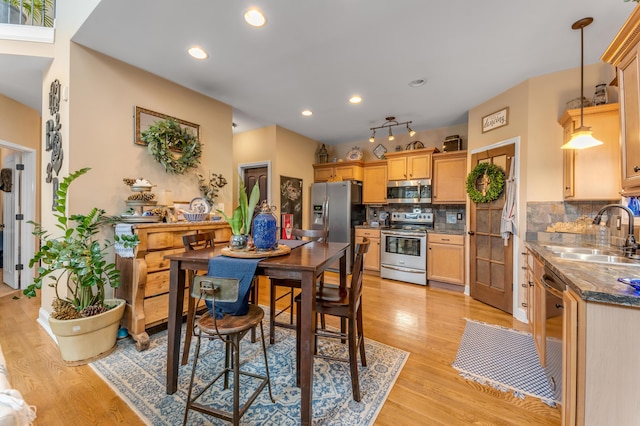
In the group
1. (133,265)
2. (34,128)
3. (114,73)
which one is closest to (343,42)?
(114,73)

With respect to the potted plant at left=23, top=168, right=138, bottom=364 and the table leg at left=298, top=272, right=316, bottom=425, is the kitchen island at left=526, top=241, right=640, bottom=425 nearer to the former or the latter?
the table leg at left=298, top=272, right=316, bottom=425

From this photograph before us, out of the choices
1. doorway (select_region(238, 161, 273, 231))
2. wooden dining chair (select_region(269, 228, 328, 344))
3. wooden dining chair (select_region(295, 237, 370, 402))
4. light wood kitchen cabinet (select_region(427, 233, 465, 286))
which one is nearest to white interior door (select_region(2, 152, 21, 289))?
doorway (select_region(238, 161, 273, 231))

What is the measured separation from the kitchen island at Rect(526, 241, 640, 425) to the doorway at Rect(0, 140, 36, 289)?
18.4 ft

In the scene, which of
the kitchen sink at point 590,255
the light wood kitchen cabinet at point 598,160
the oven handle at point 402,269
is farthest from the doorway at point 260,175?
the light wood kitchen cabinet at point 598,160

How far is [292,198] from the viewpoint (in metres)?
4.90

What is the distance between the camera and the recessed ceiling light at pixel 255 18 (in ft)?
6.38

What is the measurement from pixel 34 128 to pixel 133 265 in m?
3.30

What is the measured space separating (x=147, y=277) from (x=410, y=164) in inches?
164

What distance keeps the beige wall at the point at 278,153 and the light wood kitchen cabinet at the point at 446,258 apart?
Answer: 247 centimetres

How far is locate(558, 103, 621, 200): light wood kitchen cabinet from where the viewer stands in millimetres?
2357

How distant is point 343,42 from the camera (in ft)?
7.48

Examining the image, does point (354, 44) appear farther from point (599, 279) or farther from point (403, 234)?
point (403, 234)

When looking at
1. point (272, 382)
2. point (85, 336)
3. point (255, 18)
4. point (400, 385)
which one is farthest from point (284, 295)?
point (255, 18)

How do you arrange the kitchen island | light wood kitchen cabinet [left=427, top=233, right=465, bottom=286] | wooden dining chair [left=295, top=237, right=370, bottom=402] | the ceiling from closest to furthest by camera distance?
the kitchen island
wooden dining chair [left=295, top=237, right=370, bottom=402]
the ceiling
light wood kitchen cabinet [left=427, top=233, right=465, bottom=286]
